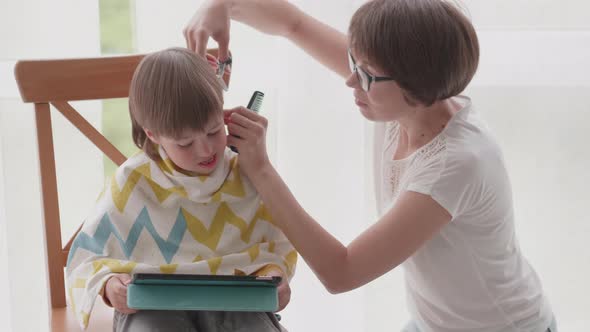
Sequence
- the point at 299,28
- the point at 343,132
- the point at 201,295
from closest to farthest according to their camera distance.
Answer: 1. the point at 201,295
2. the point at 299,28
3. the point at 343,132

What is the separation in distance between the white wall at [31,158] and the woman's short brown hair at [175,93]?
0.72m

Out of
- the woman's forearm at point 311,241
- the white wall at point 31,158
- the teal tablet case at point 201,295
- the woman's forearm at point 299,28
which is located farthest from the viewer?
the white wall at point 31,158

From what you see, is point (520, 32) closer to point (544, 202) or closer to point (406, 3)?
point (544, 202)

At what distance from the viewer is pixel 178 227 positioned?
1366mm

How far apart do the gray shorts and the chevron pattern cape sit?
0.07 meters

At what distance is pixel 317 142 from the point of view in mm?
2010

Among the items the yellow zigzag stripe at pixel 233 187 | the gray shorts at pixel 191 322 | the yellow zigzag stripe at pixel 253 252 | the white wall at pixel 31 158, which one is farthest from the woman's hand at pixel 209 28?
the white wall at pixel 31 158

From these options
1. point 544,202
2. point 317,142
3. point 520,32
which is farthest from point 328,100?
point 544,202

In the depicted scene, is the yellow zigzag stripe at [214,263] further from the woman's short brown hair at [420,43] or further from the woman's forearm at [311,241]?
the woman's short brown hair at [420,43]

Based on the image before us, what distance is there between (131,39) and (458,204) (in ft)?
3.36

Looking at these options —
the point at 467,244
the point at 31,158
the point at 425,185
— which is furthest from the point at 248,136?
the point at 31,158

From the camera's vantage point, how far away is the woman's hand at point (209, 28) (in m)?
1.38

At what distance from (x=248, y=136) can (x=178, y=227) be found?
0.73ft

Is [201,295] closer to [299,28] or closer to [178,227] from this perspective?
[178,227]
